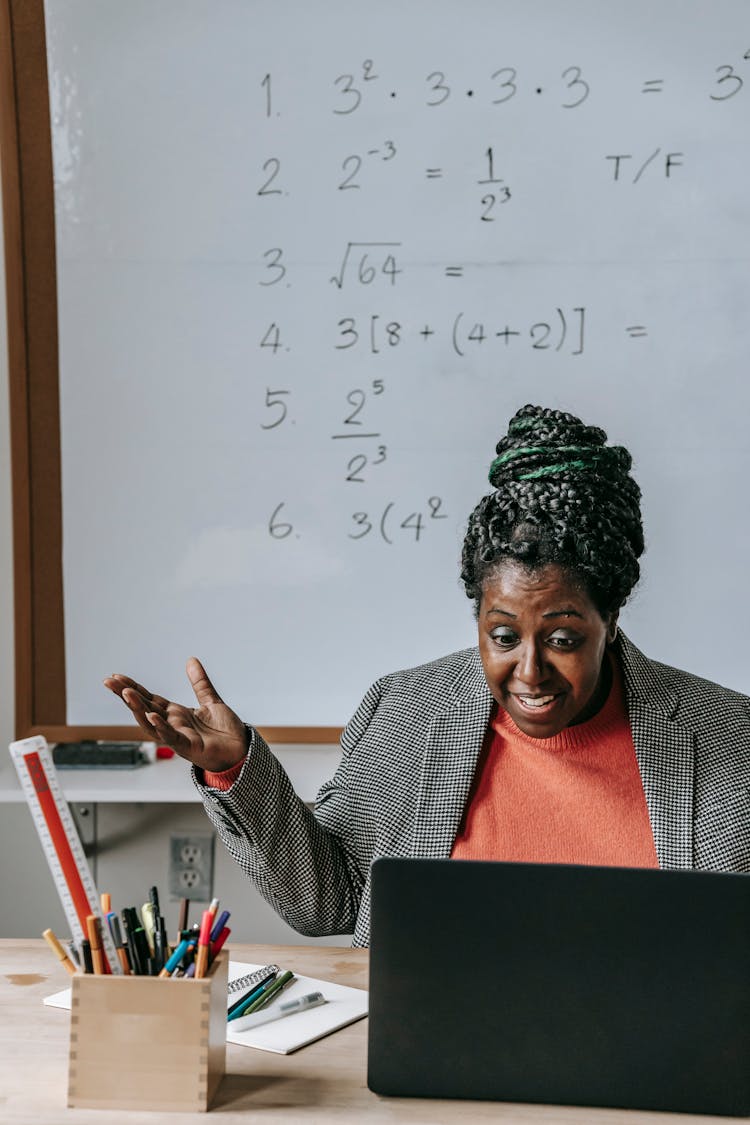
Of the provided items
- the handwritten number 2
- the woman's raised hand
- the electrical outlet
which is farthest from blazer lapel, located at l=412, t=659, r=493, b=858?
the handwritten number 2

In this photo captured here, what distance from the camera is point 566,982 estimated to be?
0.91m

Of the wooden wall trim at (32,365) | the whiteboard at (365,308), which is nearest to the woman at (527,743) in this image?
the whiteboard at (365,308)

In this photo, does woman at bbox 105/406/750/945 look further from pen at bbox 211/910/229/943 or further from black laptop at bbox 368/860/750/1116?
black laptop at bbox 368/860/750/1116

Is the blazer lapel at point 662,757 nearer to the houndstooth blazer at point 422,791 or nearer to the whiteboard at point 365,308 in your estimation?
the houndstooth blazer at point 422,791

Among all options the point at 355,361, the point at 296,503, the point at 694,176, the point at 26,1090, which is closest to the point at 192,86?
the point at 355,361

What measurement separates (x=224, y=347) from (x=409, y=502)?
49 centimetres

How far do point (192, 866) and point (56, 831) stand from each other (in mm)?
1409

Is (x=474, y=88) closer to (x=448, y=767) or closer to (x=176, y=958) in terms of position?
(x=448, y=767)

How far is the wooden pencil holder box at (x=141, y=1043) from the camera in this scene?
2.99 ft

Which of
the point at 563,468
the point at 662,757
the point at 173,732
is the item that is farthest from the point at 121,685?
the point at 662,757

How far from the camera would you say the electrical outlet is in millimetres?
2299

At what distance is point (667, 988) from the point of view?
90 cm

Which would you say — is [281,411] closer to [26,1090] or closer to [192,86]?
[192,86]

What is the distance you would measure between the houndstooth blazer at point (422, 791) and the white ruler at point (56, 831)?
36 centimetres
